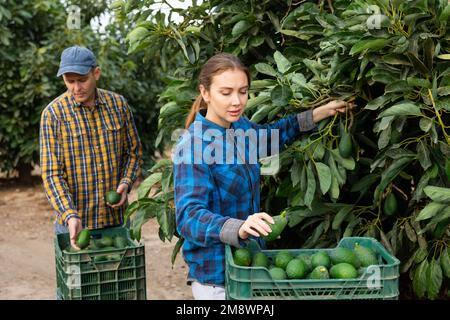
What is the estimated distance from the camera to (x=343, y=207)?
8.37ft

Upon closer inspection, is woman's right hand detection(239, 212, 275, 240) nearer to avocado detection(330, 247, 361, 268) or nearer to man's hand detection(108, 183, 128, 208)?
avocado detection(330, 247, 361, 268)

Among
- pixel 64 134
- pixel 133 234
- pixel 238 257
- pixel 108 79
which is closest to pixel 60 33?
pixel 108 79

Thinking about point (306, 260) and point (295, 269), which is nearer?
point (295, 269)

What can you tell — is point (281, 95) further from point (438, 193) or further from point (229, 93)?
point (438, 193)

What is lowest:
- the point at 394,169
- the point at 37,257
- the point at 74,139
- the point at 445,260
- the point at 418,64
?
the point at 37,257

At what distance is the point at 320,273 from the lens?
1.85 m

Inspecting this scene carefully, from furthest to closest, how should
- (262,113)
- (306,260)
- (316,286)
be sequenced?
1. (262,113)
2. (306,260)
3. (316,286)

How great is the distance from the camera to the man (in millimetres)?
3033

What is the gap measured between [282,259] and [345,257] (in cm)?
18

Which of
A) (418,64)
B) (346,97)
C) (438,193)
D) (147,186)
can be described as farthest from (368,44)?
(147,186)

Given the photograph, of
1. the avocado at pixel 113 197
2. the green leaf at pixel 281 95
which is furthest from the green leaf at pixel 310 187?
the avocado at pixel 113 197

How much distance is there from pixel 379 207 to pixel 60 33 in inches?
202

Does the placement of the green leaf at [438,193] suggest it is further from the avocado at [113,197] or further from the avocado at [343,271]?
the avocado at [113,197]

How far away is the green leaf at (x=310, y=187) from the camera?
2352 millimetres
